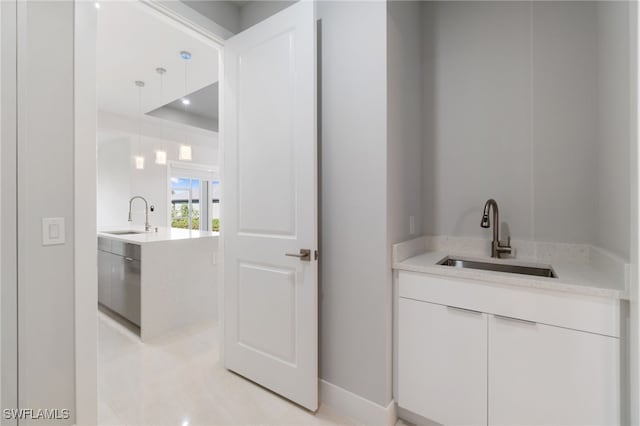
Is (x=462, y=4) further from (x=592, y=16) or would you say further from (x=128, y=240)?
(x=128, y=240)

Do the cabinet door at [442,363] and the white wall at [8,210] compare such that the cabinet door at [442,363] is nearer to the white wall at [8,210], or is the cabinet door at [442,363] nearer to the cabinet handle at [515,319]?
the cabinet handle at [515,319]

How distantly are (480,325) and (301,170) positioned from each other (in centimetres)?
121

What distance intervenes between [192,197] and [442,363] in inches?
244

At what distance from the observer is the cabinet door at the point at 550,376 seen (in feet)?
3.70

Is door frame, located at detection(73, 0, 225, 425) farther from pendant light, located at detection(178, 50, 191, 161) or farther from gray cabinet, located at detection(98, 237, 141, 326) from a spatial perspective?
pendant light, located at detection(178, 50, 191, 161)

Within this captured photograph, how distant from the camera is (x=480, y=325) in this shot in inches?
53.9

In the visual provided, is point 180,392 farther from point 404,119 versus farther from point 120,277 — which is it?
point 404,119

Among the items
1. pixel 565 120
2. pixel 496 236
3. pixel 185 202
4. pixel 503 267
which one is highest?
pixel 565 120

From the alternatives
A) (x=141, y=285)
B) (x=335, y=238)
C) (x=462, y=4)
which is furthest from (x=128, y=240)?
(x=462, y=4)

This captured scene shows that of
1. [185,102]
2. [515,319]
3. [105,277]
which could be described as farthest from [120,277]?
[515,319]

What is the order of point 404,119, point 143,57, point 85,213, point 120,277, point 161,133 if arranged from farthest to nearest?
1. point 161,133
2. point 143,57
3. point 120,277
4. point 404,119
5. point 85,213

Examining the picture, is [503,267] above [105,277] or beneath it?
above

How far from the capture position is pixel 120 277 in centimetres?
297

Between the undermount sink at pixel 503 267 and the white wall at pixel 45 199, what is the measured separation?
1.92 metres
